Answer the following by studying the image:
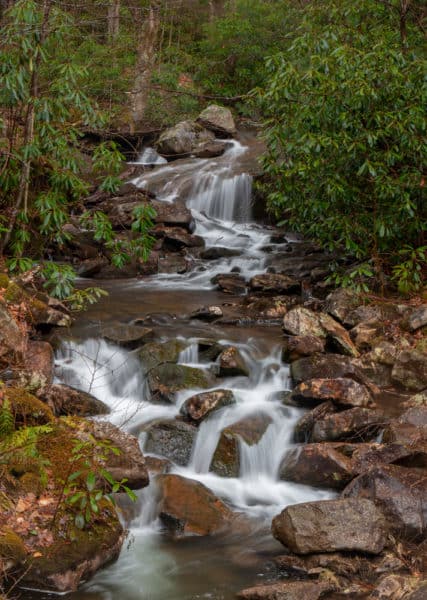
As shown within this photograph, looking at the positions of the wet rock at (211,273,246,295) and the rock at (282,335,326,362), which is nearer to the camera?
the rock at (282,335,326,362)

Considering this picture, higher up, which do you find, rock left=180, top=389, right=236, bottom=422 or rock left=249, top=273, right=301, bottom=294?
rock left=249, top=273, right=301, bottom=294

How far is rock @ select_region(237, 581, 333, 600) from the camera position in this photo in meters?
4.97

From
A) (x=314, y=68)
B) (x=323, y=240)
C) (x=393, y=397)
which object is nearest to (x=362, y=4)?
(x=314, y=68)

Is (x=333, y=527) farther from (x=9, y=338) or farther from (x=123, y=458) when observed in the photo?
(x=9, y=338)

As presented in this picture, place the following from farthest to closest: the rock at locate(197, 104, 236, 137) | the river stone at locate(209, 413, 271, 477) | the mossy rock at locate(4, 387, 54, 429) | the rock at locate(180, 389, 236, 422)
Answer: the rock at locate(197, 104, 236, 137) → the rock at locate(180, 389, 236, 422) → the river stone at locate(209, 413, 271, 477) → the mossy rock at locate(4, 387, 54, 429)

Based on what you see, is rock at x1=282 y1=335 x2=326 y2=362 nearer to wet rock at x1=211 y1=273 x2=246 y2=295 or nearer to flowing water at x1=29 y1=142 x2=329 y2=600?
flowing water at x1=29 y1=142 x2=329 y2=600

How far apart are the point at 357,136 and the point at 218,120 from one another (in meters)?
13.1

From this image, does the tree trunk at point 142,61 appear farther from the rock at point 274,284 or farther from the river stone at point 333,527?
the river stone at point 333,527

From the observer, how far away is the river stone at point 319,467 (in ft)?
22.3

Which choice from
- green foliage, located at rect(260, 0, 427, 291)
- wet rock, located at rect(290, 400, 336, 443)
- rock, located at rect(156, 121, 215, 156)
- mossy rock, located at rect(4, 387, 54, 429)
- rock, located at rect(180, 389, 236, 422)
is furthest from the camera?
rock, located at rect(156, 121, 215, 156)

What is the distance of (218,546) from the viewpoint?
6051mm

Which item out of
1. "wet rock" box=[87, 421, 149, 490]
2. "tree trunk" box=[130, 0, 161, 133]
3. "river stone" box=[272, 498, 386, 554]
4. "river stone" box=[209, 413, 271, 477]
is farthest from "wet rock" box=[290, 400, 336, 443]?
"tree trunk" box=[130, 0, 161, 133]

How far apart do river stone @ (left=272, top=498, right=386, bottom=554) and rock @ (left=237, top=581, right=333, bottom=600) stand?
0.41m

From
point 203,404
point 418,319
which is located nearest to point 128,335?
point 203,404
